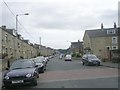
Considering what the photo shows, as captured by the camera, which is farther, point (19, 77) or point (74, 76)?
point (74, 76)

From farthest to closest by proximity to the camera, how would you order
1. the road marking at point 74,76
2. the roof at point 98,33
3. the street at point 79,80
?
1. the roof at point 98,33
2. the road marking at point 74,76
3. the street at point 79,80

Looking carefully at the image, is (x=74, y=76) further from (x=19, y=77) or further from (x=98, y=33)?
(x=98, y=33)

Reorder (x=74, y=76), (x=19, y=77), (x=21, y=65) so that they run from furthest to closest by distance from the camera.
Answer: (x=74, y=76)
(x=21, y=65)
(x=19, y=77)

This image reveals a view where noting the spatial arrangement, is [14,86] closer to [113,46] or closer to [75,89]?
[75,89]

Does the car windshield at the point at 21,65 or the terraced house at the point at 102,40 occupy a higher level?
the terraced house at the point at 102,40

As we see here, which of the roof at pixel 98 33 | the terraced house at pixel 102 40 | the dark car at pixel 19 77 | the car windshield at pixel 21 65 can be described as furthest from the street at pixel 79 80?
the roof at pixel 98 33

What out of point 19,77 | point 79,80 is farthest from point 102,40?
point 19,77

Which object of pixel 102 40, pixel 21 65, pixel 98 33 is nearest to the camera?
pixel 21 65

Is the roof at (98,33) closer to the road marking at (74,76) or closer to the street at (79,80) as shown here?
the street at (79,80)

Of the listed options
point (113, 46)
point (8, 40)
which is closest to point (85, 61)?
point (8, 40)

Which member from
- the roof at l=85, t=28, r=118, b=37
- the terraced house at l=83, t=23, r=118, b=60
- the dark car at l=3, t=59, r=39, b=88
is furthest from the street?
the roof at l=85, t=28, r=118, b=37

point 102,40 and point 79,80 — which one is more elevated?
point 102,40

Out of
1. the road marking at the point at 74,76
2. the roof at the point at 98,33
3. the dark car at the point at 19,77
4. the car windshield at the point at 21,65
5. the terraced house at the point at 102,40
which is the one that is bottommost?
the road marking at the point at 74,76

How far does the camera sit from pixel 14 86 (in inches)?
542
